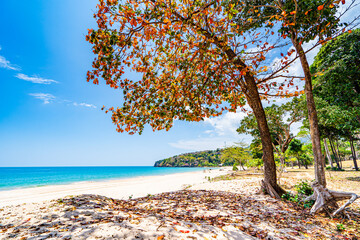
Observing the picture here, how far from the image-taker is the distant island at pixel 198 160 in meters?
114

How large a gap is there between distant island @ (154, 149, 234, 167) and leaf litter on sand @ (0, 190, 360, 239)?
106352 mm

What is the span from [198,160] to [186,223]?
13068cm

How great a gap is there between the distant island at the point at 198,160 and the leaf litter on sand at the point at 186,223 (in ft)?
349

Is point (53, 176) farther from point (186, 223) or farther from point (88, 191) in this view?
point (186, 223)

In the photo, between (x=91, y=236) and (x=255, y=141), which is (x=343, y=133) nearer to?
Answer: (x=255, y=141)

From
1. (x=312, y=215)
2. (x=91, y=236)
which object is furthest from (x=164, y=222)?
(x=312, y=215)

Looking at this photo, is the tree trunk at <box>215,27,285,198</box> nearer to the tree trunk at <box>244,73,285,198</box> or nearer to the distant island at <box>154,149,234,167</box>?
Result: the tree trunk at <box>244,73,285,198</box>

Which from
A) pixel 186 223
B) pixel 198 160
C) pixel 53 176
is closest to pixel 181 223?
pixel 186 223

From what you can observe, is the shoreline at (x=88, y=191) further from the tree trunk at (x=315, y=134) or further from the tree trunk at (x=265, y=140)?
the tree trunk at (x=315, y=134)

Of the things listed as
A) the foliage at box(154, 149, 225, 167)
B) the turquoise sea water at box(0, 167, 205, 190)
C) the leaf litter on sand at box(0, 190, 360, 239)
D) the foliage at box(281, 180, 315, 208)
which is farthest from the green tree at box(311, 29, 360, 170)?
the foliage at box(154, 149, 225, 167)

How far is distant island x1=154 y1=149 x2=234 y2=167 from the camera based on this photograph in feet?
374

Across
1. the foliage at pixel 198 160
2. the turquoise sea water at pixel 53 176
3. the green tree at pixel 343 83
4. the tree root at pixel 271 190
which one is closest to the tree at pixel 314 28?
the tree root at pixel 271 190

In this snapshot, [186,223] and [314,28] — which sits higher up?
[314,28]

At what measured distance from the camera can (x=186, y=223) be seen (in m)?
3.40
